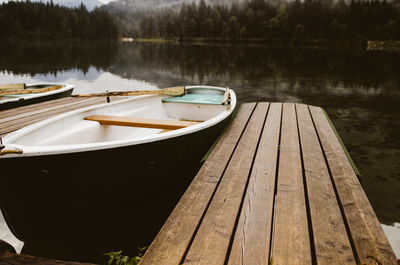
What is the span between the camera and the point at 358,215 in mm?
2533

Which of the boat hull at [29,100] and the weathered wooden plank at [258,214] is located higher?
the boat hull at [29,100]

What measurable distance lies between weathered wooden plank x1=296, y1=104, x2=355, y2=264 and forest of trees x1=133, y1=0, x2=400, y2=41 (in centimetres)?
7802

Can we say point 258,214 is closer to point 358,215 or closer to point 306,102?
point 358,215

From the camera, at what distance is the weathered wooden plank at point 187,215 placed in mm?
2080

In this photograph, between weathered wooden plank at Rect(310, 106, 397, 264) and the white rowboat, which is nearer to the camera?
weathered wooden plank at Rect(310, 106, 397, 264)


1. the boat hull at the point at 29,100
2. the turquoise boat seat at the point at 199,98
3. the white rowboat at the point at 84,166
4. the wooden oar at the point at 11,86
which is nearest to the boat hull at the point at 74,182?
the white rowboat at the point at 84,166

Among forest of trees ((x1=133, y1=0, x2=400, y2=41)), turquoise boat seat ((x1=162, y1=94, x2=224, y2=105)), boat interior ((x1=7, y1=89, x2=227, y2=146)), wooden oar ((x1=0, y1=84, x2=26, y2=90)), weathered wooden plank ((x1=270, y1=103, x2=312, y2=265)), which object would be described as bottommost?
weathered wooden plank ((x1=270, y1=103, x2=312, y2=265))

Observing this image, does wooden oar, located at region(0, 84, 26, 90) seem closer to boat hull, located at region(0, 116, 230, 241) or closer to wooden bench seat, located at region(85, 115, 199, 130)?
wooden bench seat, located at region(85, 115, 199, 130)

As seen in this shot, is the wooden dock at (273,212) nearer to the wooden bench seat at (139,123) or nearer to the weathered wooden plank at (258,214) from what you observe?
the weathered wooden plank at (258,214)

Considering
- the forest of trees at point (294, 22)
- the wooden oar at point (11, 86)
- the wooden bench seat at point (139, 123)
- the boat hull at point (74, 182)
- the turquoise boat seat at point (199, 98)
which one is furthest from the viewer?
the forest of trees at point (294, 22)

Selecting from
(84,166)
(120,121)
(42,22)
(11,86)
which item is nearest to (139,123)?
(120,121)

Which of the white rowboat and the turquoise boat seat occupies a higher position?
the turquoise boat seat

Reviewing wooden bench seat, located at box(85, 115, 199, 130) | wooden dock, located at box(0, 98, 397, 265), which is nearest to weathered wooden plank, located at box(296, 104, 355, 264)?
wooden dock, located at box(0, 98, 397, 265)

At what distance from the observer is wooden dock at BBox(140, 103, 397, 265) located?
208cm
